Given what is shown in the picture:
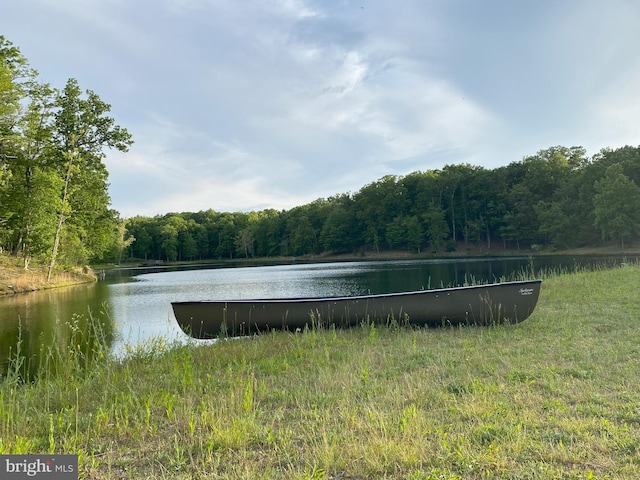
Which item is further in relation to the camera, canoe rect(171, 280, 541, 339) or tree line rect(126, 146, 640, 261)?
tree line rect(126, 146, 640, 261)

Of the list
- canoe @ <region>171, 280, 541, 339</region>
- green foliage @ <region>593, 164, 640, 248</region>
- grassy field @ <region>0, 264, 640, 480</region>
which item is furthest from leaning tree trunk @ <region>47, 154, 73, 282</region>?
green foliage @ <region>593, 164, 640, 248</region>

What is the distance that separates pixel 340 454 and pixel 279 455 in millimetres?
400

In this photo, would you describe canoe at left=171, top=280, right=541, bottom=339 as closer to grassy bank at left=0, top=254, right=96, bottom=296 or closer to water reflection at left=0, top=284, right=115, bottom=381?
water reflection at left=0, top=284, right=115, bottom=381

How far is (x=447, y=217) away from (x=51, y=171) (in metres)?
53.7

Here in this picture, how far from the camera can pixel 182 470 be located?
2.54 meters

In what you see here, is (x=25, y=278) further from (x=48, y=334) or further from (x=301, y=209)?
(x=301, y=209)

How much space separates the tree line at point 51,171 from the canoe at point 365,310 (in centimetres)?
1728

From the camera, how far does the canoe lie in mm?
7035

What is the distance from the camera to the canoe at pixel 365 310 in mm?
7035

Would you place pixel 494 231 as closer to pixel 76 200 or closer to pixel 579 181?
pixel 579 181

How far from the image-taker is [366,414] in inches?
127

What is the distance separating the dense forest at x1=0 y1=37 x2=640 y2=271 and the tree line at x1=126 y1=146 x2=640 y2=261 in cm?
17

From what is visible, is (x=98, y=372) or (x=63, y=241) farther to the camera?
(x=63, y=241)

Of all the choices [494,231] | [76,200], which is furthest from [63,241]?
[494,231]
